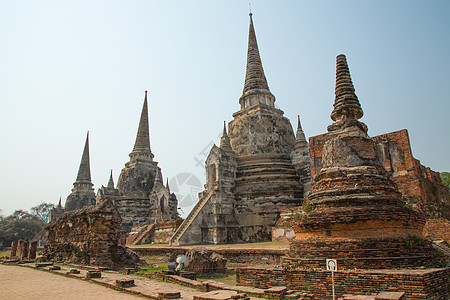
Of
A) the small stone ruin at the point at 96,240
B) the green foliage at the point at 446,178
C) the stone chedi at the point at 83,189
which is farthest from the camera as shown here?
the stone chedi at the point at 83,189

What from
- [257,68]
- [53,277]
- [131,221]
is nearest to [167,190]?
[131,221]

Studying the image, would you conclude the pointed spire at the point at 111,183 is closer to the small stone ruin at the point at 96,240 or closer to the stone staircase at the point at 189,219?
the stone staircase at the point at 189,219

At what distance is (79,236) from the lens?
14.1 meters

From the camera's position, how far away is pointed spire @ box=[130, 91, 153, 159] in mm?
35719

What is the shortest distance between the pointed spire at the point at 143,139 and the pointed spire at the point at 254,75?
508 inches

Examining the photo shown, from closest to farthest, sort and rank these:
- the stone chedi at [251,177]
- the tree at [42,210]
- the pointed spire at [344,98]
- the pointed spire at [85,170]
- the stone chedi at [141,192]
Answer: the pointed spire at [344,98], the stone chedi at [251,177], the stone chedi at [141,192], the pointed spire at [85,170], the tree at [42,210]

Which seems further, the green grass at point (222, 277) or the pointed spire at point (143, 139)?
the pointed spire at point (143, 139)

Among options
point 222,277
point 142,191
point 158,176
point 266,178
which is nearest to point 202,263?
point 222,277

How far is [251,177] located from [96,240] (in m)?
11.9

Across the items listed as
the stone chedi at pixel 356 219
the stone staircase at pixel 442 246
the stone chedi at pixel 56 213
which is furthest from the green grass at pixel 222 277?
the stone chedi at pixel 56 213

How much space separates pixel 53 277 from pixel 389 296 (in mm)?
9298

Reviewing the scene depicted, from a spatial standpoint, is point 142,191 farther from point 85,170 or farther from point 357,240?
point 357,240

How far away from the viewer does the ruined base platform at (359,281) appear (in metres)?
6.01

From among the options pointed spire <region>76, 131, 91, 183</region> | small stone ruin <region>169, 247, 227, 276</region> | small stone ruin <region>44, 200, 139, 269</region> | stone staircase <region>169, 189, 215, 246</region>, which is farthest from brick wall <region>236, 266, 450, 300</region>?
pointed spire <region>76, 131, 91, 183</region>
